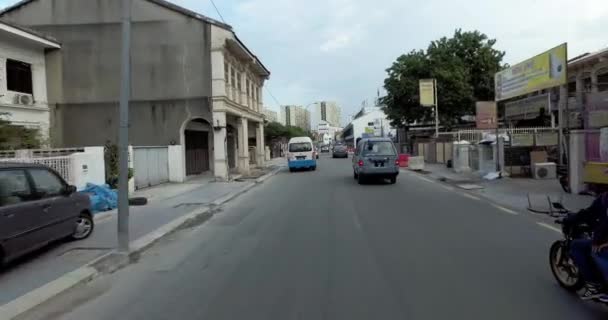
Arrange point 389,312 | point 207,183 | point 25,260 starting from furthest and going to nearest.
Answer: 1. point 207,183
2. point 25,260
3. point 389,312

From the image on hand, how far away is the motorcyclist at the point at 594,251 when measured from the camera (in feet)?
15.4

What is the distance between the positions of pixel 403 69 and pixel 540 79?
28.2m

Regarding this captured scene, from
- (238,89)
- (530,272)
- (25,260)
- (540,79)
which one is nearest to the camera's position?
(530,272)

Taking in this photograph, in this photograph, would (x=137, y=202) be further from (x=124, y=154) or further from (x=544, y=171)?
(x=544, y=171)

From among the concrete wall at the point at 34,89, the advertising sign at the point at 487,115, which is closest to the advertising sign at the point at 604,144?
the advertising sign at the point at 487,115

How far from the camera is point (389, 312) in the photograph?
16.5ft

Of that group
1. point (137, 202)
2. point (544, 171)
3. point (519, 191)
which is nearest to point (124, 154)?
point (137, 202)

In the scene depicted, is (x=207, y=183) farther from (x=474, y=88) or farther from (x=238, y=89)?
(x=474, y=88)

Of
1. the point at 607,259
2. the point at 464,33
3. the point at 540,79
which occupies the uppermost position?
the point at 464,33

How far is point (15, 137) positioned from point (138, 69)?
9.96 metres

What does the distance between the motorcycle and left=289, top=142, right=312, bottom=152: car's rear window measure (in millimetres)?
26745

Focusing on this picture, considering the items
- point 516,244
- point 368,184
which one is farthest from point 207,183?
point 516,244

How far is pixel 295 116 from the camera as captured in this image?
429ft

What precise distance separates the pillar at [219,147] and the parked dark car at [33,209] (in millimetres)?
15617
